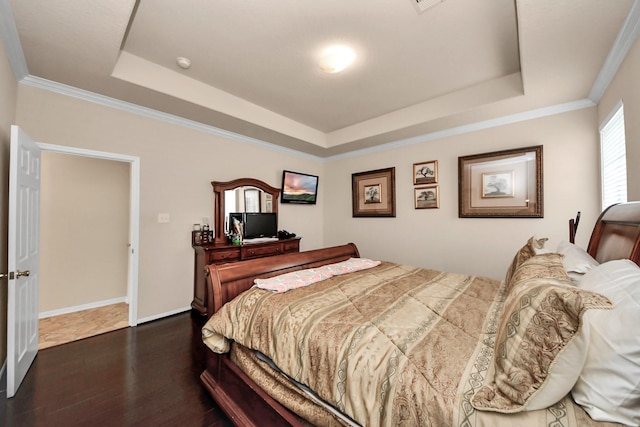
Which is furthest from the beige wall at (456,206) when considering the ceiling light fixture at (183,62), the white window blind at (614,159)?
the ceiling light fixture at (183,62)

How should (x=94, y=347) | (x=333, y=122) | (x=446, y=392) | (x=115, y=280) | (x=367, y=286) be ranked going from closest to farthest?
(x=446, y=392) < (x=367, y=286) < (x=94, y=347) < (x=115, y=280) < (x=333, y=122)

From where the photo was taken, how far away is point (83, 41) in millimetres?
1942

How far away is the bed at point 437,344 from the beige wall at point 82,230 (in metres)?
2.94

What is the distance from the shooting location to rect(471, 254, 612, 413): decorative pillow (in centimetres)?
76

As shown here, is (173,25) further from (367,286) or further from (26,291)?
(367,286)

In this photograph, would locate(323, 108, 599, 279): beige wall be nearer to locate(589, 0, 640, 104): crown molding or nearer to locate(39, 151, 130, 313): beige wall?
locate(589, 0, 640, 104): crown molding

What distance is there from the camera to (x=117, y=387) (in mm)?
1916

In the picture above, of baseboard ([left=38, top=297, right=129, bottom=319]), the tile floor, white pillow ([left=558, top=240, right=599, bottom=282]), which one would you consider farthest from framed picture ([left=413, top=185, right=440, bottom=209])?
baseboard ([left=38, top=297, right=129, bottom=319])

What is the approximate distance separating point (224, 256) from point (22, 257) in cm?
176

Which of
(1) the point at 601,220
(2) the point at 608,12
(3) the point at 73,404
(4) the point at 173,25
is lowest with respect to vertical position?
(3) the point at 73,404

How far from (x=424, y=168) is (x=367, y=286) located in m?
2.55

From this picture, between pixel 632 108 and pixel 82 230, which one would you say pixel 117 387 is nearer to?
pixel 82 230

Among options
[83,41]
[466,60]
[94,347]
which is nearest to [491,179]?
[466,60]

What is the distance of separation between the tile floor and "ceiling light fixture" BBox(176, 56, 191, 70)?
297 cm
